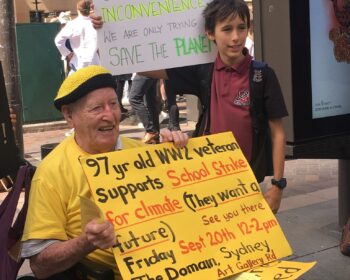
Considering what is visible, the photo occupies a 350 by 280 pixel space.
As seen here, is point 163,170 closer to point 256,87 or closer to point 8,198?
point 8,198

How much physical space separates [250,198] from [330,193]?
341cm

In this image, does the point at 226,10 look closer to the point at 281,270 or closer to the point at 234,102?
the point at 234,102

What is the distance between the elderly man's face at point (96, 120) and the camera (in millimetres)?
2277

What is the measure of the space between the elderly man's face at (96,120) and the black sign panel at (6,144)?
1.65ft

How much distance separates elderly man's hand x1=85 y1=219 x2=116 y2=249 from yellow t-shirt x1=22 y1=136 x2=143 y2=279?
26cm

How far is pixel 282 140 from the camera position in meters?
3.00

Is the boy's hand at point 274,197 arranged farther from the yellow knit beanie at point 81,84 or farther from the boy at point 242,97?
the yellow knit beanie at point 81,84

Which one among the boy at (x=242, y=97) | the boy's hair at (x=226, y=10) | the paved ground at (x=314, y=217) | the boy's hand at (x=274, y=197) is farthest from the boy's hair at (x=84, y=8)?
the boy's hand at (x=274, y=197)

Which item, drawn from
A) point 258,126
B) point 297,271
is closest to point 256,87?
point 258,126

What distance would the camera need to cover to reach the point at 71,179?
2244 mm

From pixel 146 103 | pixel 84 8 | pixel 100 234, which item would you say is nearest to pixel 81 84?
pixel 100 234

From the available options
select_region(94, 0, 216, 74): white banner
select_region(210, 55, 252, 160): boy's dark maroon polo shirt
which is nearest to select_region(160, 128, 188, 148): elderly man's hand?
select_region(210, 55, 252, 160): boy's dark maroon polo shirt

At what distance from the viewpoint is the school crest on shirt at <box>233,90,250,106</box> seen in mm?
2934

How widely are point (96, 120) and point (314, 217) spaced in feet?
10.1
